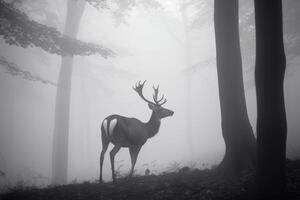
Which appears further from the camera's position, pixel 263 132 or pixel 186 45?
pixel 186 45

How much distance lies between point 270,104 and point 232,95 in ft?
6.96

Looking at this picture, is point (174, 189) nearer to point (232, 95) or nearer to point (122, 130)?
point (122, 130)

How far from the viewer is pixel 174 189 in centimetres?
512

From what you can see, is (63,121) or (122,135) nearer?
(122,135)

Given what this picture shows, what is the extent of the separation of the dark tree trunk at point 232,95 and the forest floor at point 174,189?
451mm

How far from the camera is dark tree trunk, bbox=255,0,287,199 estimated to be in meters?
4.05

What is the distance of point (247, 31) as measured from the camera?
16891mm

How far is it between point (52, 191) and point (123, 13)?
36.8 feet

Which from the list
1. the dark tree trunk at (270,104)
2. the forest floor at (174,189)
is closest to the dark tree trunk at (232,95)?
the forest floor at (174,189)

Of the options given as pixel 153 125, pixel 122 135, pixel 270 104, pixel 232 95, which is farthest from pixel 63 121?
pixel 270 104

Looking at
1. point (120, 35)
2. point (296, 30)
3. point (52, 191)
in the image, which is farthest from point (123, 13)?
point (120, 35)

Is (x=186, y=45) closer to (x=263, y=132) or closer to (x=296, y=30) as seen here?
(x=296, y=30)

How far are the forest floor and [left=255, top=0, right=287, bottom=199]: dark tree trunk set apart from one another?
298 millimetres

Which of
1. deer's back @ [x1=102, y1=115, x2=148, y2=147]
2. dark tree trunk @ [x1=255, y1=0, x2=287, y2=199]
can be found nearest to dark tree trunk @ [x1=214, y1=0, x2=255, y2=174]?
dark tree trunk @ [x1=255, y1=0, x2=287, y2=199]
